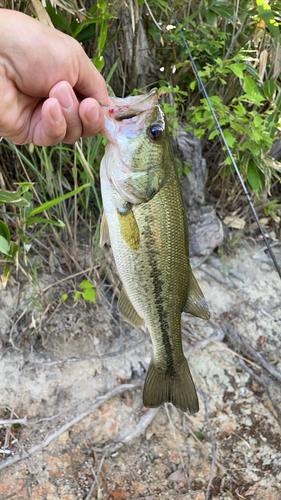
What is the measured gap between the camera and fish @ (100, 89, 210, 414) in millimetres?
1308

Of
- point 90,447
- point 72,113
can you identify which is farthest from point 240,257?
point 72,113

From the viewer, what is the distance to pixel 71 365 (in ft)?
8.07

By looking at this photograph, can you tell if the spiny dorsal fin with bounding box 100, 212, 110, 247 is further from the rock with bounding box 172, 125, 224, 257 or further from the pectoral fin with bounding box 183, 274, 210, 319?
the rock with bounding box 172, 125, 224, 257

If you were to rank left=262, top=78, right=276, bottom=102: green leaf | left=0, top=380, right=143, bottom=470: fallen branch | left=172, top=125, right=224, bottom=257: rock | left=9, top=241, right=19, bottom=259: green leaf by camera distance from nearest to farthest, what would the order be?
A: left=9, top=241, right=19, bottom=259: green leaf < left=0, top=380, right=143, bottom=470: fallen branch < left=262, top=78, right=276, bottom=102: green leaf < left=172, top=125, right=224, bottom=257: rock

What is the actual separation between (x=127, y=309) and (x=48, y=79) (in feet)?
3.67

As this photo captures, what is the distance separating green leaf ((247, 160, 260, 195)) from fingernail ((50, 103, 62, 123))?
186cm

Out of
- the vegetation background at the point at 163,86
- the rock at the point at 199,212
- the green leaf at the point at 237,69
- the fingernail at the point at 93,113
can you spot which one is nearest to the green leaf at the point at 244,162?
the vegetation background at the point at 163,86

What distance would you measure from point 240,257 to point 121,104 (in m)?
2.29

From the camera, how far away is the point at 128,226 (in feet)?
4.50

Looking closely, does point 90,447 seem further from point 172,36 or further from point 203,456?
point 172,36

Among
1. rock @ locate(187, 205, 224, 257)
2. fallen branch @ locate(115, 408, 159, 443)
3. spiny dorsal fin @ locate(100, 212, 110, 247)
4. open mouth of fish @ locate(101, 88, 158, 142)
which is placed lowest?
fallen branch @ locate(115, 408, 159, 443)

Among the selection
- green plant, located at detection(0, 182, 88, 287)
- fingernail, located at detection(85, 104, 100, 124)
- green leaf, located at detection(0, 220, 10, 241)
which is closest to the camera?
fingernail, located at detection(85, 104, 100, 124)

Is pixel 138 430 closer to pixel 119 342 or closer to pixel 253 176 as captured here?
pixel 119 342

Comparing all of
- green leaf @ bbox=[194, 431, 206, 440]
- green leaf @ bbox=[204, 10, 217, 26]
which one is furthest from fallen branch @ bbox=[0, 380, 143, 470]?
green leaf @ bbox=[204, 10, 217, 26]
